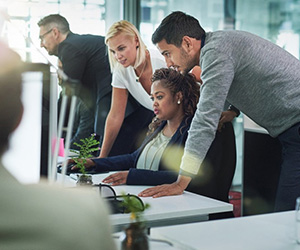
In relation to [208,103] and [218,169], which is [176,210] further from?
[218,169]

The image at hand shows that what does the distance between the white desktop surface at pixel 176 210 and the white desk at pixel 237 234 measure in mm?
296

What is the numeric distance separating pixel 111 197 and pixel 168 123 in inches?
31.4

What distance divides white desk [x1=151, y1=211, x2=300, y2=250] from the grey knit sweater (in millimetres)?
555

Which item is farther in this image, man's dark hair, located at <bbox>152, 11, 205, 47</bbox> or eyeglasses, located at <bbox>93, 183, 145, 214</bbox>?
man's dark hair, located at <bbox>152, 11, 205, 47</bbox>

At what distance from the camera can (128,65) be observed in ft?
9.73

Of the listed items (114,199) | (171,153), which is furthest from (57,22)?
(114,199)

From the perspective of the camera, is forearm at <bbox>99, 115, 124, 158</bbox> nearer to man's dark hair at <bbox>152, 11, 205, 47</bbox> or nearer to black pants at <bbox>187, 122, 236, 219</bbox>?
black pants at <bbox>187, 122, 236, 219</bbox>

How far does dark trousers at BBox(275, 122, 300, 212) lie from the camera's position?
2066mm

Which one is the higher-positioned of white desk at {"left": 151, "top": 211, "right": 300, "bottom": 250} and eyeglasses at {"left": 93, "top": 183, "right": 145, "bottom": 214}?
white desk at {"left": 151, "top": 211, "right": 300, "bottom": 250}

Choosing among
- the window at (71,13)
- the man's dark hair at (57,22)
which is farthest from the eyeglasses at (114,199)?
the window at (71,13)

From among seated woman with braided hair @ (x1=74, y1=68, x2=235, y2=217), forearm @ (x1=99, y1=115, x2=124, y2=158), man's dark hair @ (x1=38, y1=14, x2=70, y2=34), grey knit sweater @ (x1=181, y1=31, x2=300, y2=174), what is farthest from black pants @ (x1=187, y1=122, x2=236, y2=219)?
man's dark hair @ (x1=38, y1=14, x2=70, y2=34)

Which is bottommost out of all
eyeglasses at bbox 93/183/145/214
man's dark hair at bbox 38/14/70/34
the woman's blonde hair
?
eyeglasses at bbox 93/183/145/214

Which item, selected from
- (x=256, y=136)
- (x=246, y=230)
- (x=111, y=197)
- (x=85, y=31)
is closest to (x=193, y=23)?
(x=111, y=197)

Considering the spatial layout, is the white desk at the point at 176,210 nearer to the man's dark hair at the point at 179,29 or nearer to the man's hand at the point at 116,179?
the man's hand at the point at 116,179
